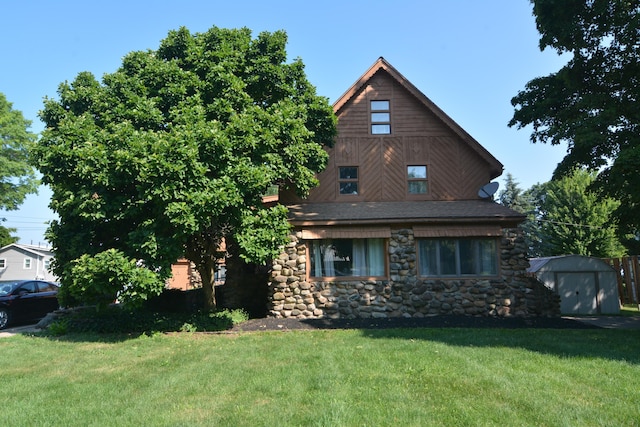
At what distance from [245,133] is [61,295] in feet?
20.6

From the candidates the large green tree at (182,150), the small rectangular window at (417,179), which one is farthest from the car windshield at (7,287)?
the small rectangular window at (417,179)

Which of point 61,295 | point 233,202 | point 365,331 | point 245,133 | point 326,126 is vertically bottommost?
point 365,331

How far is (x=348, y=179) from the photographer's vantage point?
14680 mm

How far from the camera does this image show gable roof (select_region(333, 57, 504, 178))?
1473cm

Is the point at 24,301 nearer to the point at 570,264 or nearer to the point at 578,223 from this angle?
the point at 570,264

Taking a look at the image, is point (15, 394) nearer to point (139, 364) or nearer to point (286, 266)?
point (139, 364)

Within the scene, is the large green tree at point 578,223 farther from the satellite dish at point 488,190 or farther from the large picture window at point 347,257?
the large picture window at point 347,257

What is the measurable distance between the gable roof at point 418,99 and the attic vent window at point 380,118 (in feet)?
2.93

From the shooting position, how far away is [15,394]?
5.77 m

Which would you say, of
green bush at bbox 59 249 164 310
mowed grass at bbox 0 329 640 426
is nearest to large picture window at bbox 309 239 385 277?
mowed grass at bbox 0 329 640 426

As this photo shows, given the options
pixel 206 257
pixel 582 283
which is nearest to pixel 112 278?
pixel 206 257

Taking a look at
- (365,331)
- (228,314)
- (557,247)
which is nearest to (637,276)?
(557,247)

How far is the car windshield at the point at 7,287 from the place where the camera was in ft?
42.8

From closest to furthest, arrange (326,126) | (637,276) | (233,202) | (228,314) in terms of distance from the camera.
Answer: (233,202), (228,314), (326,126), (637,276)
